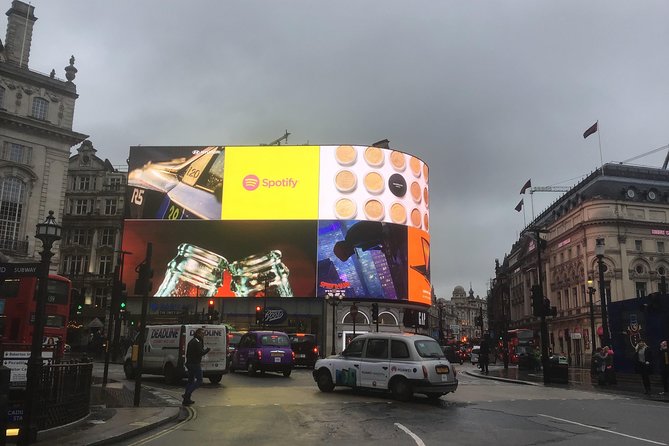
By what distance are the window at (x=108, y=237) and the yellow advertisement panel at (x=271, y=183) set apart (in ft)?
66.3

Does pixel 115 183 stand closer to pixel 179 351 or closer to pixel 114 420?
pixel 179 351

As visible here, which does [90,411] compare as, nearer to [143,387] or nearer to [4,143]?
[143,387]

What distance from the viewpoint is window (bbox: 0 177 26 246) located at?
47.6 m

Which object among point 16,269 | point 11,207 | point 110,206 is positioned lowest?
point 16,269

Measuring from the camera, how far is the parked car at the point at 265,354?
76.9ft

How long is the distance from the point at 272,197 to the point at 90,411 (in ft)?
171

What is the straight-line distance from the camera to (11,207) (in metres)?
48.1

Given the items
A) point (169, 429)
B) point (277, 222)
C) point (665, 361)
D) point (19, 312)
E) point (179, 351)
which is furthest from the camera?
point (277, 222)

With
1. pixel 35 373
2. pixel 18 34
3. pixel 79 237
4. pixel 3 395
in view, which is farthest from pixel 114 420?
pixel 79 237

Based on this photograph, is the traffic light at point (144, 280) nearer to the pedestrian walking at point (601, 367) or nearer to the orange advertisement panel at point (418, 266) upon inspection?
the pedestrian walking at point (601, 367)

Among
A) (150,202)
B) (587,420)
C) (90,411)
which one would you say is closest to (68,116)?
(150,202)

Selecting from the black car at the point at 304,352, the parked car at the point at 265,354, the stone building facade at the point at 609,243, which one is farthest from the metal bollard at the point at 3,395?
the stone building facade at the point at 609,243

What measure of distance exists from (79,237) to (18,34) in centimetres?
3125

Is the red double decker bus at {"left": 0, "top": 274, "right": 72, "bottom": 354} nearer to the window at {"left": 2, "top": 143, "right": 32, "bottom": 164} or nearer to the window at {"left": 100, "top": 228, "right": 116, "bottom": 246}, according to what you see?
the window at {"left": 2, "top": 143, "right": 32, "bottom": 164}
